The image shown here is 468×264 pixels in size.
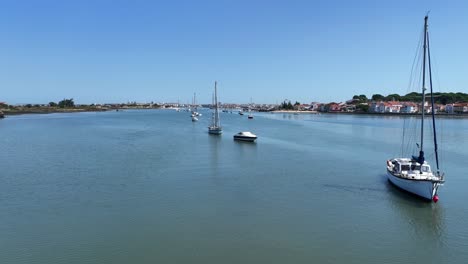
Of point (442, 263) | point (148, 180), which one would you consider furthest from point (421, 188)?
point (148, 180)

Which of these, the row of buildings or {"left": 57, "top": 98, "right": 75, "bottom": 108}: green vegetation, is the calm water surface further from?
{"left": 57, "top": 98, "right": 75, "bottom": 108}: green vegetation

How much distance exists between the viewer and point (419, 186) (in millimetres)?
17766

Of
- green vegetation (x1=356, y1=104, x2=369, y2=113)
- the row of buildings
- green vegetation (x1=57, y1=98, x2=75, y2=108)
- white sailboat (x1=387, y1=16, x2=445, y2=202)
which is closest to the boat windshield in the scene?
white sailboat (x1=387, y1=16, x2=445, y2=202)

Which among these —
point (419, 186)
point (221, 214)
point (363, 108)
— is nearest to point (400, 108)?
point (363, 108)

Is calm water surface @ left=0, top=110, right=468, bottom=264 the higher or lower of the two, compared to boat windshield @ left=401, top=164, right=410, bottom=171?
lower

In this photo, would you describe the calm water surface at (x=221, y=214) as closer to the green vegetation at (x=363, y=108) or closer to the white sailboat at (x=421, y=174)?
the white sailboat at (x=421, y=174)

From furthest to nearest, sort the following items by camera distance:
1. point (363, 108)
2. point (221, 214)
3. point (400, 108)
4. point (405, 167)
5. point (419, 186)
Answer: point (363, 108)
point (400, 108)
point (405, 167)
point (419, 186)
point (221, 214)

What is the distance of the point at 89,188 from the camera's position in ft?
65.5

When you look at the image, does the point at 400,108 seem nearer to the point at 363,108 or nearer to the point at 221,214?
the point at 363,108

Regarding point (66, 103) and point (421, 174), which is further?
point (66, 103)

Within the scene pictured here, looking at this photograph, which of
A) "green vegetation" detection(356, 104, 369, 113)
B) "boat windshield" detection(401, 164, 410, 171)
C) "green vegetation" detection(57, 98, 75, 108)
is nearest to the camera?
"boat windshield" detection(401, 164, 410, 171)

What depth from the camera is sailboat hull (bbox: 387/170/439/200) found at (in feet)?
56.1

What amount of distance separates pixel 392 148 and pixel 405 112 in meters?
106

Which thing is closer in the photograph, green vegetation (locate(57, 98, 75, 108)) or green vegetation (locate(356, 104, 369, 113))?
green vegetation (locate(356, 104, 369, 113))
